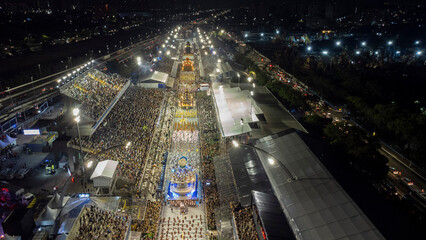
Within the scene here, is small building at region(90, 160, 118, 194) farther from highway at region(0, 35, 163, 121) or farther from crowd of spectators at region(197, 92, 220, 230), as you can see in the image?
highway at region(0, 35, 163, 121)

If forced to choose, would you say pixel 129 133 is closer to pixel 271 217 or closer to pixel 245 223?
pixel 245 223

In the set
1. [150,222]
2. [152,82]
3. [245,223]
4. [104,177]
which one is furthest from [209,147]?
[152,82]

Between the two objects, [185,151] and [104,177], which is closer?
[104,177]

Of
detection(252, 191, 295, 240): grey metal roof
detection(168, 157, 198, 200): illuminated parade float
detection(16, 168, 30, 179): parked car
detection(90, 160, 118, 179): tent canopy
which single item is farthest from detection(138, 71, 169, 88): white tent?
detection(252, 191, 295, 240): grey metal roof

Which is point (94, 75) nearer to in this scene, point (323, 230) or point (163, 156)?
point (163, 156)

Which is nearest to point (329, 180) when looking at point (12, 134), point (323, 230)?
point (323, 230)
